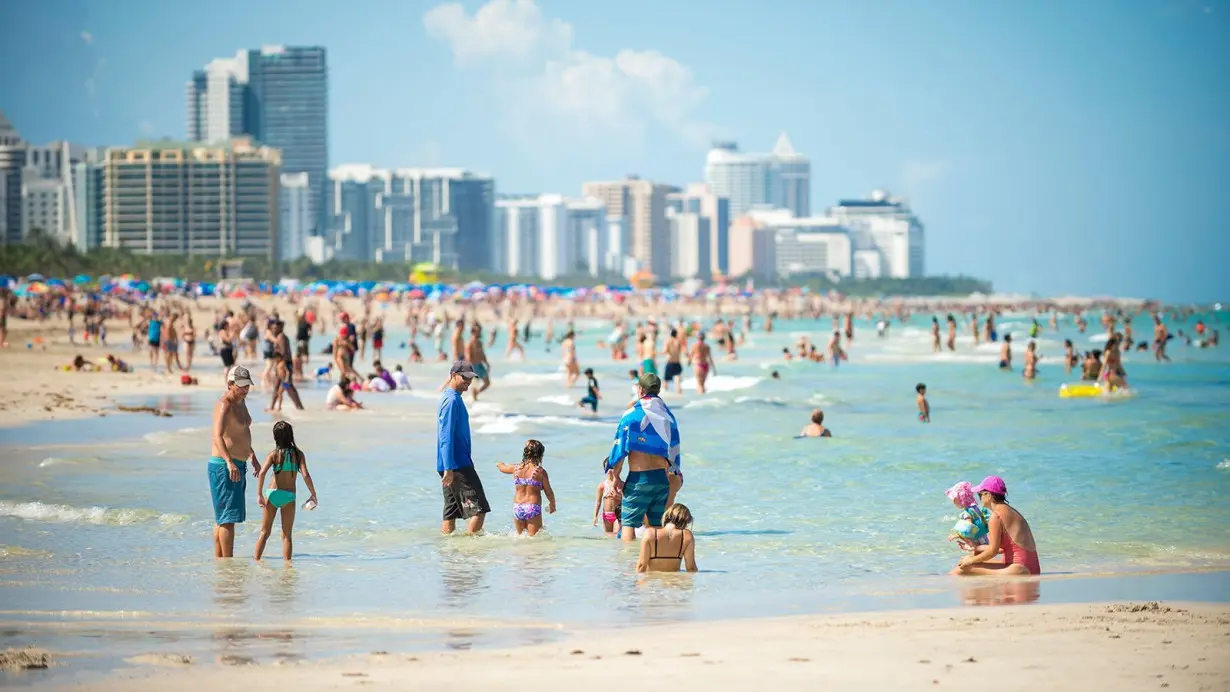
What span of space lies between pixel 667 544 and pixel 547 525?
2947 mm

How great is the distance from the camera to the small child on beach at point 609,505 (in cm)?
1224


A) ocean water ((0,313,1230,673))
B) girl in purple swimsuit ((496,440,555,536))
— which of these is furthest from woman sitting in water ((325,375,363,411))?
girl in purple swimsuit ((496,440,555,536))

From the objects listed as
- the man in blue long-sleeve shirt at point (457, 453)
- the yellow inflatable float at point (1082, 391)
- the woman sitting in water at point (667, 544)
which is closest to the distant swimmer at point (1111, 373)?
the yellow inflatable float at point (1082, 391)

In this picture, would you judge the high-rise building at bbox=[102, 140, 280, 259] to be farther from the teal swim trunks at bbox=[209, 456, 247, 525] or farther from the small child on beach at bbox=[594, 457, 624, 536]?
the teal swim trunks at bbox=[209, 456, 247, 525]

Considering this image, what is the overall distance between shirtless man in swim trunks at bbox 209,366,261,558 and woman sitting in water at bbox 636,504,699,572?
2.89m

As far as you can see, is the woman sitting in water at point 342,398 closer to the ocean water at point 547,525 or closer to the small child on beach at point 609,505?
the ocean water at point 547,525

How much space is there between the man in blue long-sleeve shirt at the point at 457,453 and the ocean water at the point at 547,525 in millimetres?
341

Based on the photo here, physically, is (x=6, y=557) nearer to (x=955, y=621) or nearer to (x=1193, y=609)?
(x=955, y=621)

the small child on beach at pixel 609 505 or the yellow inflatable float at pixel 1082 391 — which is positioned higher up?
the small child on beach at pixel 609 505

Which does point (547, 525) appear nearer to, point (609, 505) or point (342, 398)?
point (609, 505)

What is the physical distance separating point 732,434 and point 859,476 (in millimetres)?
6133

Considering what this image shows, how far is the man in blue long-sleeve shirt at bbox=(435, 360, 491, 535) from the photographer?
1145cm

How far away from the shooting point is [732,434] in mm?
24078

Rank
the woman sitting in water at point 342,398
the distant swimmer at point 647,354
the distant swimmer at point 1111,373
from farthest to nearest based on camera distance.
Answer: the distant swimmer at point 1111,373 → the distant swimmer at point 647,354 → the woman sitting in water at point 342,398
